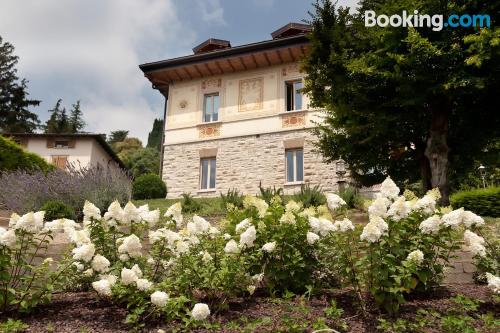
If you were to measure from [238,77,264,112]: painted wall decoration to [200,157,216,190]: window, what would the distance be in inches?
100

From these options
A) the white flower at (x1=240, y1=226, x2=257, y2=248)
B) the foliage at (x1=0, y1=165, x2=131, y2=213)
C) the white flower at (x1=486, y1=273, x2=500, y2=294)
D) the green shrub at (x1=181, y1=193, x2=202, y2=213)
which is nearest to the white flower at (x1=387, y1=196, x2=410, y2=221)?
the white flower at (x1=486, y1=273, x2=500, y2=294)

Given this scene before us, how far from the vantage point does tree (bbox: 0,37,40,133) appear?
1266 inches

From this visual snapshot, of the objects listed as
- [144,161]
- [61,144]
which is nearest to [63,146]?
[61,144]

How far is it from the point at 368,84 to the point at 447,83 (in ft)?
4.78

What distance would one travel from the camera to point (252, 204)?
3.93 m

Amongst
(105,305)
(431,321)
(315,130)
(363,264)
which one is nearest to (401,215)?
(363,264)

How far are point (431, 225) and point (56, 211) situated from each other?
602 cm

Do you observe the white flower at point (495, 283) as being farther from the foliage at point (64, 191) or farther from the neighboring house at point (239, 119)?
the neighboring house at point (239, 119)

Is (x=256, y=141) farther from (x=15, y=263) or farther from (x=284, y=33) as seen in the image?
(x=15, y=263)

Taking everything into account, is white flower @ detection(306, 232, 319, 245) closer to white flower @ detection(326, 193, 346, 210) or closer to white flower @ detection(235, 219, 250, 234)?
white flower @ detection(326, 193, 346, 210)

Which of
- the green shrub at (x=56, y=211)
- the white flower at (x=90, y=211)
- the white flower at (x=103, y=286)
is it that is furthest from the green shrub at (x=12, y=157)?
the white flower at (x=103, y=286)

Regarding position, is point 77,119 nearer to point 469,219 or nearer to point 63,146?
point 63,146

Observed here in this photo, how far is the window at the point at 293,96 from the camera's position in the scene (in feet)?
54.6

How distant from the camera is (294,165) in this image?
1598cm
